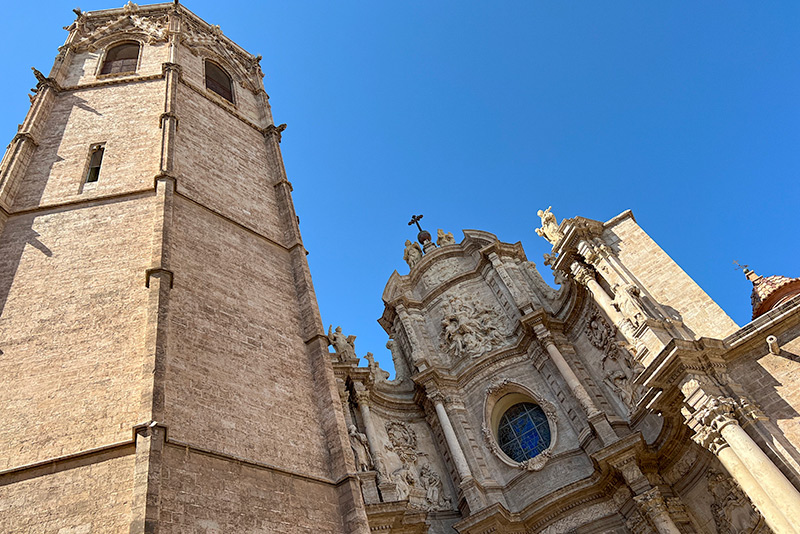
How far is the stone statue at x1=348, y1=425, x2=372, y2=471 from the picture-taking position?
508 inches

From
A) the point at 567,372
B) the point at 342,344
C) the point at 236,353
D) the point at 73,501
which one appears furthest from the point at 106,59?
the point at 567,372

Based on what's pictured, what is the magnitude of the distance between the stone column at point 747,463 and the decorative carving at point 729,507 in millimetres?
1239

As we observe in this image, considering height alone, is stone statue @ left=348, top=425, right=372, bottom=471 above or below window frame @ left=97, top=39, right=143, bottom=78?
below

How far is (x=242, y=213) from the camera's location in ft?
46.2

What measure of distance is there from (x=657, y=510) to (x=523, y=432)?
439 cm

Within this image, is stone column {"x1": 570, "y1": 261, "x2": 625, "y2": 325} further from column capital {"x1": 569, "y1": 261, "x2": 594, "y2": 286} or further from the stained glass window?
the stained glass window

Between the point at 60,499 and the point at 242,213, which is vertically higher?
the point at 242,213

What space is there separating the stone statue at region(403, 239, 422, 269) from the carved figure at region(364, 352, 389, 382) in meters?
5.08

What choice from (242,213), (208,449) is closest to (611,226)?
(242,213)

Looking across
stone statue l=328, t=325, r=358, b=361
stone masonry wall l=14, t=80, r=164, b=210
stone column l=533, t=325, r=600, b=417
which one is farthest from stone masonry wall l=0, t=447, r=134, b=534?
stone column l=533, t=325, r=600, b=417

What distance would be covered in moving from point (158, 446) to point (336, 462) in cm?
314

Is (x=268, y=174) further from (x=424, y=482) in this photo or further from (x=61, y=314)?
(x=424, y=482)

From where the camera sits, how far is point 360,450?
42.8 feet

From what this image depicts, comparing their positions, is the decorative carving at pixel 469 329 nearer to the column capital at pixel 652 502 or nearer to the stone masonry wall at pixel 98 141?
the column capital at pixel 652 502
